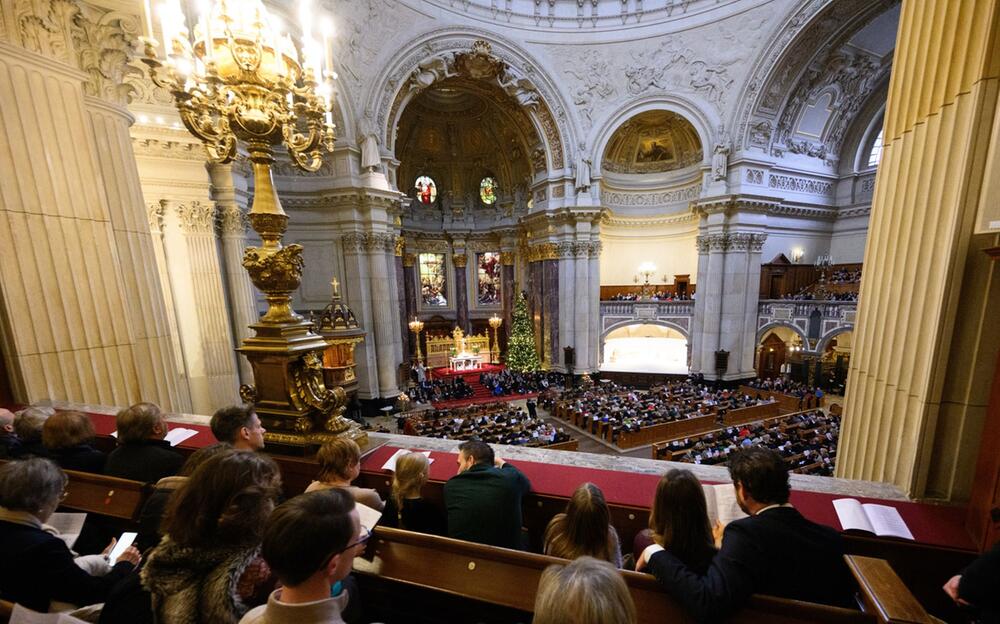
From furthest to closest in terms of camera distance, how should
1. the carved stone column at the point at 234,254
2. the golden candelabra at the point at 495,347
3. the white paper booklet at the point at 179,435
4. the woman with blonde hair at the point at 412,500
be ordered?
the golden candelabra at the point at 495,347 < the carved stone column at the point at 234,254 < the white paper booklet at the point at 179,435 < the woman with blonde hair at the point at 412,500

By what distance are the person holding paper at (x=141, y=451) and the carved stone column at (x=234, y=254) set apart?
6936 millimetres

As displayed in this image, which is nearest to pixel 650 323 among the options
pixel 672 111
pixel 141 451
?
pixel 672 111

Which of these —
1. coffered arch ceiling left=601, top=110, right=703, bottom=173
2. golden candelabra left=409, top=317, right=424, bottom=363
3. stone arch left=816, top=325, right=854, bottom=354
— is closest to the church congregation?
stone arch left=816, top=325, right=854, bottom=354

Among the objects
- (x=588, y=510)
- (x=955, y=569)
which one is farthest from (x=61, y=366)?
(x=955, y=569)

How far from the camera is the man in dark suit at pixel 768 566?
1307 mm

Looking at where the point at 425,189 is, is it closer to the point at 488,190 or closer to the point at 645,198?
the point at 488,190

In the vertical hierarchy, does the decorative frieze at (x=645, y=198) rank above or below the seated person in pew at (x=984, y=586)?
above

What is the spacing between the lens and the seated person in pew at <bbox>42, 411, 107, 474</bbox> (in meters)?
2.42

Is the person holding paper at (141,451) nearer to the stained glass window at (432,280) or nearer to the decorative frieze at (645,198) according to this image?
the stained glass window at (432,280)

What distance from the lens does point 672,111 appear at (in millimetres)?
14781

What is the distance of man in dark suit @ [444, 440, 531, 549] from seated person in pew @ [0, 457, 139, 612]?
59.9 inches

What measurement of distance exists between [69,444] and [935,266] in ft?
19.9

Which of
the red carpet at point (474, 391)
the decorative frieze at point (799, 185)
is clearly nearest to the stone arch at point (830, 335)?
the decorative frieze at point (799, 185)

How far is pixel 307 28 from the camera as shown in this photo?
8.45 feet
